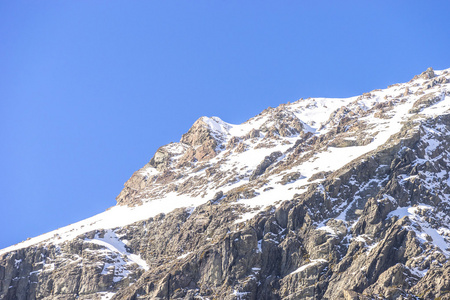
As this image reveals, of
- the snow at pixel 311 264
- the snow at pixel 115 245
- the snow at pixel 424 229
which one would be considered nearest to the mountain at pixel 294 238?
the snow at pixel 311 264

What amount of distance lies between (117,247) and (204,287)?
5328 cm

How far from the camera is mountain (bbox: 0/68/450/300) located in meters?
123

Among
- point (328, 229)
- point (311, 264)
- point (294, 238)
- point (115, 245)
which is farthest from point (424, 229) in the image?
point (115, 245)

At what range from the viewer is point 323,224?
140625 mm

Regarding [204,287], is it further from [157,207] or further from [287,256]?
[157,207]

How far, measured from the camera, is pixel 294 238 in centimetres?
13850

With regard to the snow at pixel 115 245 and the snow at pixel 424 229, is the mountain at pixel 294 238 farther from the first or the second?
the snow at pixel 115 245

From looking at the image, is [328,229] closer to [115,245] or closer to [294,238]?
[294,238]

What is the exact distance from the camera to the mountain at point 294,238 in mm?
123312

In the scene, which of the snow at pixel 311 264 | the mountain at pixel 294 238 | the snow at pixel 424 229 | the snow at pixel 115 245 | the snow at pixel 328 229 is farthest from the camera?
the snow at pixel 115 245

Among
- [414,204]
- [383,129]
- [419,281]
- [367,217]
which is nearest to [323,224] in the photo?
[367,217]

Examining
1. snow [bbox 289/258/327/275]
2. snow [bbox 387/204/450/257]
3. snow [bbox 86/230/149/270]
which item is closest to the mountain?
snow [bbox 289/258/327/275]

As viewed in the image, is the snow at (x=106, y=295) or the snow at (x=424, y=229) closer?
the snow at (x=424, y=229)

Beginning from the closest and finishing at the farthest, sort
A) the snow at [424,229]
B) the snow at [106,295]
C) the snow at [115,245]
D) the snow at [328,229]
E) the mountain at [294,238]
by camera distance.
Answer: the mountain at [294,238]
the snow at [424,229]
the snow at [328,229]
the snow at [106,295]
the snow at [115,245]
